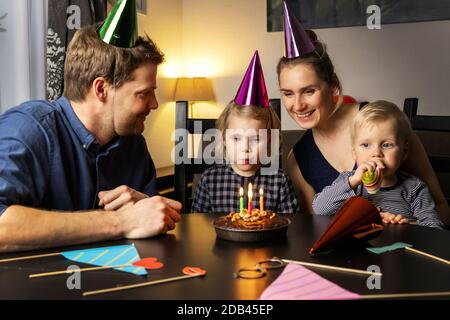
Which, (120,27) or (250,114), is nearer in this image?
(120,27)

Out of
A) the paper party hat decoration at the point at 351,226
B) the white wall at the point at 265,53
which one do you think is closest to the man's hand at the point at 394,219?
the paper party hat decoration at the point at 351,226

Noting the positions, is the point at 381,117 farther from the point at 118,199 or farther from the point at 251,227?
the point at 118,199

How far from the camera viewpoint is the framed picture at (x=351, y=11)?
441 cm

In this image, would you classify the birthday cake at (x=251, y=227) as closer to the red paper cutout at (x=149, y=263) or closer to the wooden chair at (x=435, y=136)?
the red paper cutout at (x=149, y=263)

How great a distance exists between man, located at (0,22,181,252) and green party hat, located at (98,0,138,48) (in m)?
0.02

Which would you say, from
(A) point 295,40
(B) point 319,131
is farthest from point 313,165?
(A) point 295,40

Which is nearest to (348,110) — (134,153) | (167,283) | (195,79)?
(134,153)

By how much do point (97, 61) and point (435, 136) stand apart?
6.07 ft

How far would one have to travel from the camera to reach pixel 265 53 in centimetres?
509

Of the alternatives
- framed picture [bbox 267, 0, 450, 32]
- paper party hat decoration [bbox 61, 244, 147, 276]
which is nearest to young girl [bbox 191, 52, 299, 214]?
paper party hat decoration [bbox 61, 244, 147, 276]

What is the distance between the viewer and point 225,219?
1.31 m

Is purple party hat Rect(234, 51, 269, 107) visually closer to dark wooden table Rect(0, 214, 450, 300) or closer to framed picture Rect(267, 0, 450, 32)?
dark wooden table Rect(0, 214, 450, 300)

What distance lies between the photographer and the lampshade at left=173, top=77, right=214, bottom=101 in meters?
5.06
